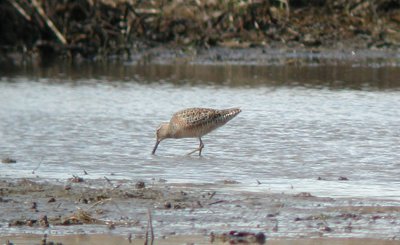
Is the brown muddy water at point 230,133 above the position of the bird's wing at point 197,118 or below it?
below

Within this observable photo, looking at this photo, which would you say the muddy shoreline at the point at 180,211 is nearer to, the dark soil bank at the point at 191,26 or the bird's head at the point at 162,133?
the bird's head at the point at 162,133

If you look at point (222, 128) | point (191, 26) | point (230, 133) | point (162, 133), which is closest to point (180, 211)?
point (162, 133)

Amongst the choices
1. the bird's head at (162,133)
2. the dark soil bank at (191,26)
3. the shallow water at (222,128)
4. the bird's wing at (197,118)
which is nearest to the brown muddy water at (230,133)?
the shallow water at (222,128)

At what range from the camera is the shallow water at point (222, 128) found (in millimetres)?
9336

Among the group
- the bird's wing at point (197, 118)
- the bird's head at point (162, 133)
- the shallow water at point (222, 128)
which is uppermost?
the bird's wing at point (197, 118)

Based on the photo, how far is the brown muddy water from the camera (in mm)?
8367

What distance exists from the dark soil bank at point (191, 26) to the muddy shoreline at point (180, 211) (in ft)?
34.1

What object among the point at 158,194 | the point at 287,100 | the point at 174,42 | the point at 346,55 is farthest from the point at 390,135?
the point at 174,42

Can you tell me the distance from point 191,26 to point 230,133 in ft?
26.2

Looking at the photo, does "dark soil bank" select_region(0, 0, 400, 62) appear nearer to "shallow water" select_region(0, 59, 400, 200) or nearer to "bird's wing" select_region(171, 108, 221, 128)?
"shallow water" select_region(0, 59, 400, 200)

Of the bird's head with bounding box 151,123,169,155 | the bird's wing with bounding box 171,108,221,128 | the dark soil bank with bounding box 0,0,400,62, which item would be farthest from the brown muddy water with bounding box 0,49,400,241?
the dark soil bank with bounding box 0,0,400,62

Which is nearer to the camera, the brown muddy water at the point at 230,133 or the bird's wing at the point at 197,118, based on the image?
the brown muddy water at the point at 230,133

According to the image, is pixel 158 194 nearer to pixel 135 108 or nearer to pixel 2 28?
pixel 135 108

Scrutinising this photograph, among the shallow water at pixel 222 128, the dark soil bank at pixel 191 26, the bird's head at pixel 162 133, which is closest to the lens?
the shallow water at pixel 222 128
